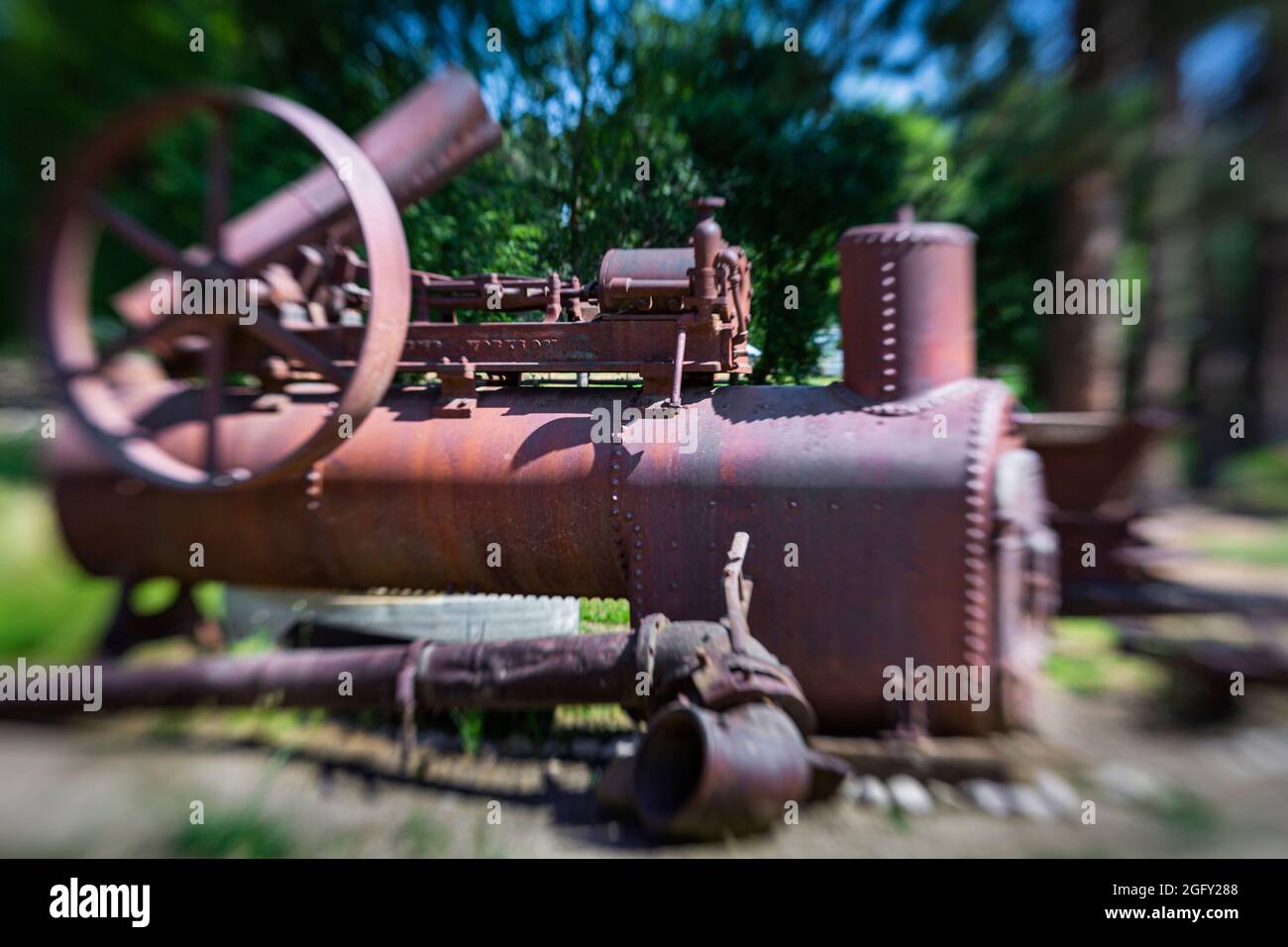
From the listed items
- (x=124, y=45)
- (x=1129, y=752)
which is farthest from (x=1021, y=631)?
(x=124, y=45)

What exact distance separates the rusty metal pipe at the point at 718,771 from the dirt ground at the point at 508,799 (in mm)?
143

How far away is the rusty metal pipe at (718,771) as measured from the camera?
2596mm

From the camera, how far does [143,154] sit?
4754mm

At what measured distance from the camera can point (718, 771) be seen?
2.57 meters

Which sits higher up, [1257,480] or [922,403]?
[922,403]

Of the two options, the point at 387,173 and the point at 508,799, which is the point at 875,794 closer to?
the point at 508,799

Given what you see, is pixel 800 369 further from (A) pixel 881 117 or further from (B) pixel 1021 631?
(B) pixel 1021 631

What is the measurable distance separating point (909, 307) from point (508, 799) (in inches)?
105

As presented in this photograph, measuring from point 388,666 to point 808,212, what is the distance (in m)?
4.82

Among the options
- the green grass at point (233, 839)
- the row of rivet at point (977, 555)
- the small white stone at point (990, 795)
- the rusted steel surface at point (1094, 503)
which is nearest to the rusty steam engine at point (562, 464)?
the row of rivet at point (977, 555)

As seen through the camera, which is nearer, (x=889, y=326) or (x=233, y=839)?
(x=233, y=839)

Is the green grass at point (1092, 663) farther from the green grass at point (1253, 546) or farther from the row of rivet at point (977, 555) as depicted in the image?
the row of rivet at point (977, 555)

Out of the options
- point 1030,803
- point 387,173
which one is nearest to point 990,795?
point 1030,803

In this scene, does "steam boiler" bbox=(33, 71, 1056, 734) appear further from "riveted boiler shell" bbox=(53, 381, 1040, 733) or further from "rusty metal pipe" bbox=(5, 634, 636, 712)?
"rusty metal pipe" bbox=(5, 634, 636, 712)
